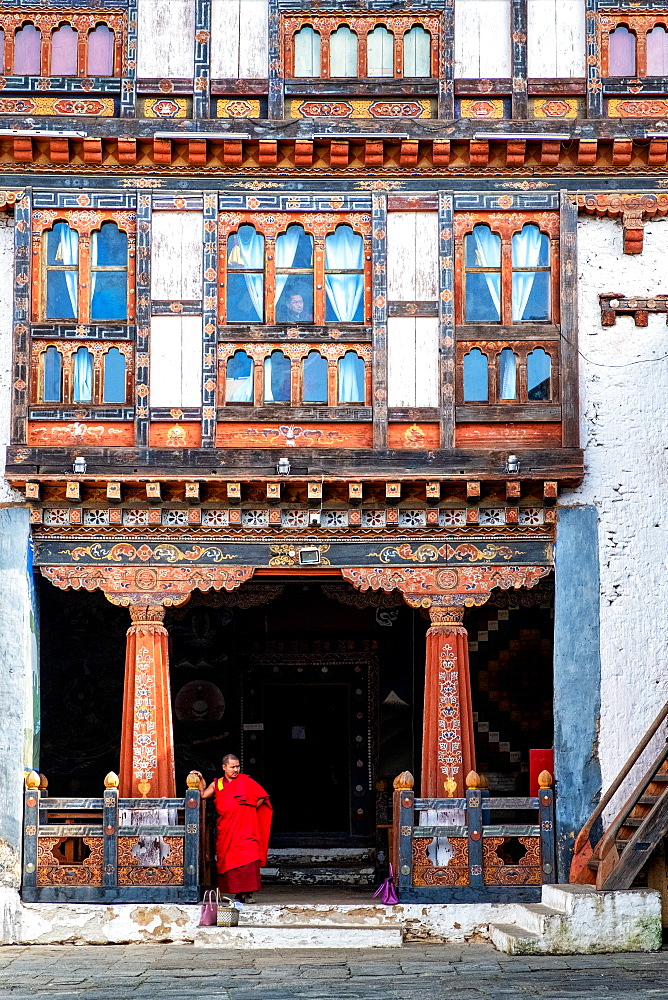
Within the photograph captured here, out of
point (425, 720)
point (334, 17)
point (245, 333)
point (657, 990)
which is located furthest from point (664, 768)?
point (334, 17)

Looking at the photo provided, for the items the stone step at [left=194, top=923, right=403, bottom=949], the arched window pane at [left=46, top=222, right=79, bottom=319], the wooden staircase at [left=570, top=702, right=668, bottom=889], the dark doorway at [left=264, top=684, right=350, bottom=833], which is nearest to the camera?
the wooden staircase at [left=570, top=702, right=668, bottom=889]

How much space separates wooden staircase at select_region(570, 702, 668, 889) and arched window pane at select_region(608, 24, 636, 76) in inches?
234

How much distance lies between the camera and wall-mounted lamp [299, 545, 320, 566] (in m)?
13.9

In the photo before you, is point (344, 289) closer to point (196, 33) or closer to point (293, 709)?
point (196, 33)

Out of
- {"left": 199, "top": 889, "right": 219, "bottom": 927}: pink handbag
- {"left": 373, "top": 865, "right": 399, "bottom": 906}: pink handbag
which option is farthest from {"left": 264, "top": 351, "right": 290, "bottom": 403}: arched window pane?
{"left": 199, "top": 889, "right": 219, "bottom": 927}: pink handbag

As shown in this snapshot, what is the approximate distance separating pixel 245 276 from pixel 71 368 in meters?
1.80

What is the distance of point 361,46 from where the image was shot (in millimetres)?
14391

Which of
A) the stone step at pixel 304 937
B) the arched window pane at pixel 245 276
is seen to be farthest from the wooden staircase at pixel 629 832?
the arched window pane at pixel 245 276

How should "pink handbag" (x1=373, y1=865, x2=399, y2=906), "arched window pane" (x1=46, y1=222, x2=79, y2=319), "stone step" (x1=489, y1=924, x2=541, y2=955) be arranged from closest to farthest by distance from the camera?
"stone step" (x1=489, y1=924, x2=541, y2=955), "pink handbag" (x1=373, y1=865, x2=399, y2=906), "arched window pane" (x1=46, y1=222, x2=79, y2=319)

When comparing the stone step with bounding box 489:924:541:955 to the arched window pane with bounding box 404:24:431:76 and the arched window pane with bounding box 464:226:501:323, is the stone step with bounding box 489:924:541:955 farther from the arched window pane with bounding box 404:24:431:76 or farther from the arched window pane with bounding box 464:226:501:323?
the arched window pane with bounding box 404:24:431:76

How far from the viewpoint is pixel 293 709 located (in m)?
17.3

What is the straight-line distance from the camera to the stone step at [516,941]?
1188 cm

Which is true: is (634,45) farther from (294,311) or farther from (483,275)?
(294,311)

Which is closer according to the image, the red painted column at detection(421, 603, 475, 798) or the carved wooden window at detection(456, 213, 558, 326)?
the red painted column at detection(421, 603, 475, 798)
